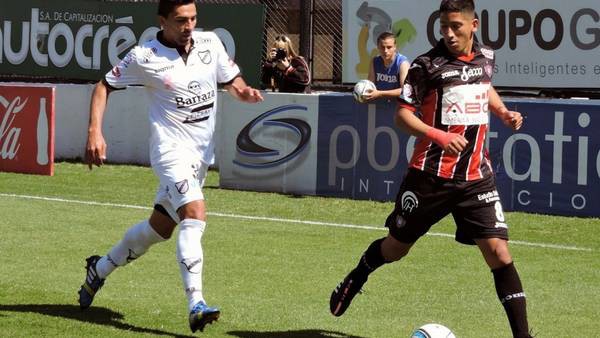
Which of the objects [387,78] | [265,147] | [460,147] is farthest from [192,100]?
[265,147]

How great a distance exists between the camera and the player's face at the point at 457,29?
23.5ft

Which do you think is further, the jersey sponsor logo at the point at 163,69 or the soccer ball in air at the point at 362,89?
the soccer ball in air at the point at 362,89

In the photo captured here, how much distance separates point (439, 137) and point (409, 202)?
50 cm

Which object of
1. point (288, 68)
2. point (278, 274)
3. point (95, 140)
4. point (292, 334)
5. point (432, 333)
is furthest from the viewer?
point (288, 68)

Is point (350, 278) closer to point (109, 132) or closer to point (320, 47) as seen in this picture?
point (320, 47)

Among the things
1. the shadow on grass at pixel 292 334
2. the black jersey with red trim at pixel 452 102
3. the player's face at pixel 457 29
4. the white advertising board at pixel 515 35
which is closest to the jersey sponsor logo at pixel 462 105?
the black jersey with red trim at pixel 452 102

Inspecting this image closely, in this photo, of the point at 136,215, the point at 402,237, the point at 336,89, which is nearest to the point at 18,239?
the point at 136,215

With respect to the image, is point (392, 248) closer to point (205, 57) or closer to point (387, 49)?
point (205, 57)

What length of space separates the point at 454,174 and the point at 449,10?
35.9 inches

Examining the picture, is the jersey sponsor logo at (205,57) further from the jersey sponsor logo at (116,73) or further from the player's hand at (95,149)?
the player's hand at (95,149)

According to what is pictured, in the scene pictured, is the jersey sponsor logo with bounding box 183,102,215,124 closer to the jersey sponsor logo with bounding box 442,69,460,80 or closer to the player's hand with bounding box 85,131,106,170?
the player's hand with bounding box 85,131,106,170

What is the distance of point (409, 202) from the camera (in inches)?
291

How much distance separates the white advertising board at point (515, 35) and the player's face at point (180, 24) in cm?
886

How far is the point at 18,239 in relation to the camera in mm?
11641
